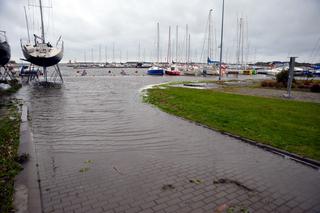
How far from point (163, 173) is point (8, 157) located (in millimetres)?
3473

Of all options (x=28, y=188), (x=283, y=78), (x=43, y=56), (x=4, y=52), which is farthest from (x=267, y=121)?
(x=43, y=56)

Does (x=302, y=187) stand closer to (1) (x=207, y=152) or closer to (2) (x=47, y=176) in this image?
(1) (x=207, y=152)

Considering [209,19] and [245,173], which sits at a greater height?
[209,19]

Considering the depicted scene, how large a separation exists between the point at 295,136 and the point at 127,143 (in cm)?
501

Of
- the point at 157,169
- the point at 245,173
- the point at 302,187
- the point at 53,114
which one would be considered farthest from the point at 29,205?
the point at 53,114

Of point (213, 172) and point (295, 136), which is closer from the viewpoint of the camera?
→ point (213, 172)

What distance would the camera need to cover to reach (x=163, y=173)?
16.2 feet

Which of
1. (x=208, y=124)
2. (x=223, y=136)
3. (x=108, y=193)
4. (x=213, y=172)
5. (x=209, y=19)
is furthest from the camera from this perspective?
Result: (x=209, y=19)

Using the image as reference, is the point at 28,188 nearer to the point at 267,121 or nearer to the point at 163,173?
the point at 163,173

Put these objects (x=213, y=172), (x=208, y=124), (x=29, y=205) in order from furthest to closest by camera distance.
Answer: (x=208, y=124), (x=213, y=172), (x=29, y=205)

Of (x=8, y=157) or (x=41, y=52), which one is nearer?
(x=8, y=157)

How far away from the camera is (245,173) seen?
16.4ft

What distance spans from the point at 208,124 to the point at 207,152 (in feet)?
9.09

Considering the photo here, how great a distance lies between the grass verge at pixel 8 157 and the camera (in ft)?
12.4
